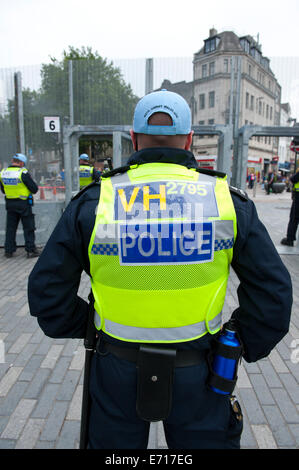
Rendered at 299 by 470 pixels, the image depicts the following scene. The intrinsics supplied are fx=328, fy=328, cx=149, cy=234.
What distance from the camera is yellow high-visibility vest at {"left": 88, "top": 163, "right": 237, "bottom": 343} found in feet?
4.10

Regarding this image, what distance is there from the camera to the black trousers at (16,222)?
21.0 feet

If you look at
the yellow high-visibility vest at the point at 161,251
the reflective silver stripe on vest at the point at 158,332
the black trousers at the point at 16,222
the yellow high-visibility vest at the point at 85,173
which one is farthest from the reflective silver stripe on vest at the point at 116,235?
the yellow high-visibility vest at the point at 85,173

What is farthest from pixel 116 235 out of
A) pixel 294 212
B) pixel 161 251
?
pixel 294 212

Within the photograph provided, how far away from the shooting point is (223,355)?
138 centimetres

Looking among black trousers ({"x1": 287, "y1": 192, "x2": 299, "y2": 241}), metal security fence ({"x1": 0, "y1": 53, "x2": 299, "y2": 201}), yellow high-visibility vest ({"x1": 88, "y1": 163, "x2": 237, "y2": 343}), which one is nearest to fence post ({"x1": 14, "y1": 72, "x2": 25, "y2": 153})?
metal security fence ({"x1": 0, "y1": 53, "x2": 299, "y2": 201})

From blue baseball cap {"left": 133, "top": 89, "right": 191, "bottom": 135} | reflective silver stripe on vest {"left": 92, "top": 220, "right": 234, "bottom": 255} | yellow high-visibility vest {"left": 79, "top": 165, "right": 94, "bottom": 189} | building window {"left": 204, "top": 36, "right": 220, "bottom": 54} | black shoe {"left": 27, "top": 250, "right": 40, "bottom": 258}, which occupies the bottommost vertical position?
black shoe {"left": 27, "top": 250, "right": 40, "bottom": 258}

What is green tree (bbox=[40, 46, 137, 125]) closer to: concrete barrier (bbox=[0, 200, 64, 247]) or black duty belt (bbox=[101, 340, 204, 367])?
concrete barrier (bbox=[0, 200, 64, 247])

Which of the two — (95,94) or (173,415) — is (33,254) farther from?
(173,415)

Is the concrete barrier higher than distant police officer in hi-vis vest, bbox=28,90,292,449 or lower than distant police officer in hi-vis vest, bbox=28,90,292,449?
lower

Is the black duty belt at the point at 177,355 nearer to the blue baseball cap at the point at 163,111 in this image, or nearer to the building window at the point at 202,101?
the blue baseball cap at the point at 163,111

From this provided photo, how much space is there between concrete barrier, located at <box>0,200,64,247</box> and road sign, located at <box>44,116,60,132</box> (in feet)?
5.18

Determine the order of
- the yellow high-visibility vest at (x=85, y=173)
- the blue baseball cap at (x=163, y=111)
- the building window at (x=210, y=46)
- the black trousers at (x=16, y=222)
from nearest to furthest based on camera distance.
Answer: the blue baseball cap at (x=163, y=111)
the black trousers at (x=16, y=222)
the building window at (x=210, y=46)
the yellow high-visibility vest at (x=85, y=173)
